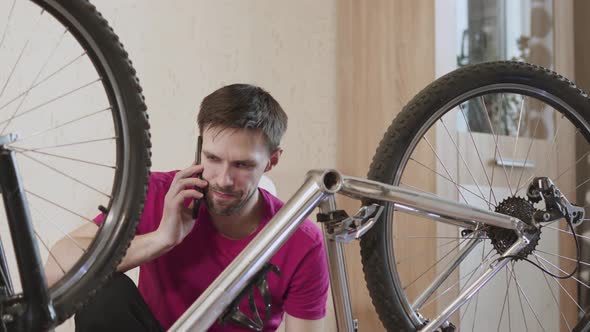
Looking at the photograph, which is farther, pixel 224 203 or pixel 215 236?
Answer: pixel 215 236

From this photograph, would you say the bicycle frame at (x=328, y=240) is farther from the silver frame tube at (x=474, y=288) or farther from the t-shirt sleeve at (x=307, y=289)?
the t-shirt sleeve at (x=307, y=289)

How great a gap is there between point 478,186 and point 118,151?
30.5 inches

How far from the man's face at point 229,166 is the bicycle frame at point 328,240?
26 centimetres

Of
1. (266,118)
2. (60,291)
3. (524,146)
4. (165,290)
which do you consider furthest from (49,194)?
(524,146)

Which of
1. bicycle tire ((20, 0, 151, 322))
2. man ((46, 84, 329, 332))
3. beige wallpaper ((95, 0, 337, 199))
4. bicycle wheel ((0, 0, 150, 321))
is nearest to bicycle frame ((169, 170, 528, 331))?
bicycle tire ((20, 0, 151, 322))

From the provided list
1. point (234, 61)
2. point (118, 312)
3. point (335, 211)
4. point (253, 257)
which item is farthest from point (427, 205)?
point (234, 61)

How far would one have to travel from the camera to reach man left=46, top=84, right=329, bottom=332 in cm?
110

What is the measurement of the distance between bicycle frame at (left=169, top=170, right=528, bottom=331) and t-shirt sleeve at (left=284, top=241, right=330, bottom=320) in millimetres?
260

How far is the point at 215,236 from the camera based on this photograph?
4.15 feet

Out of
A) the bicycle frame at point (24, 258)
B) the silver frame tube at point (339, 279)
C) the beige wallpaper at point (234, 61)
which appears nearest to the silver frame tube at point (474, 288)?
the silver frame tube at point (339, 279)

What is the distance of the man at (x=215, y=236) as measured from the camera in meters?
1.10

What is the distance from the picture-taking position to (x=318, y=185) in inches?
35.4

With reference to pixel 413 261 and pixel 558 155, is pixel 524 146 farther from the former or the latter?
pixel 413 261

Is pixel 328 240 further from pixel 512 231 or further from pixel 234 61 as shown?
pixel 234 61
